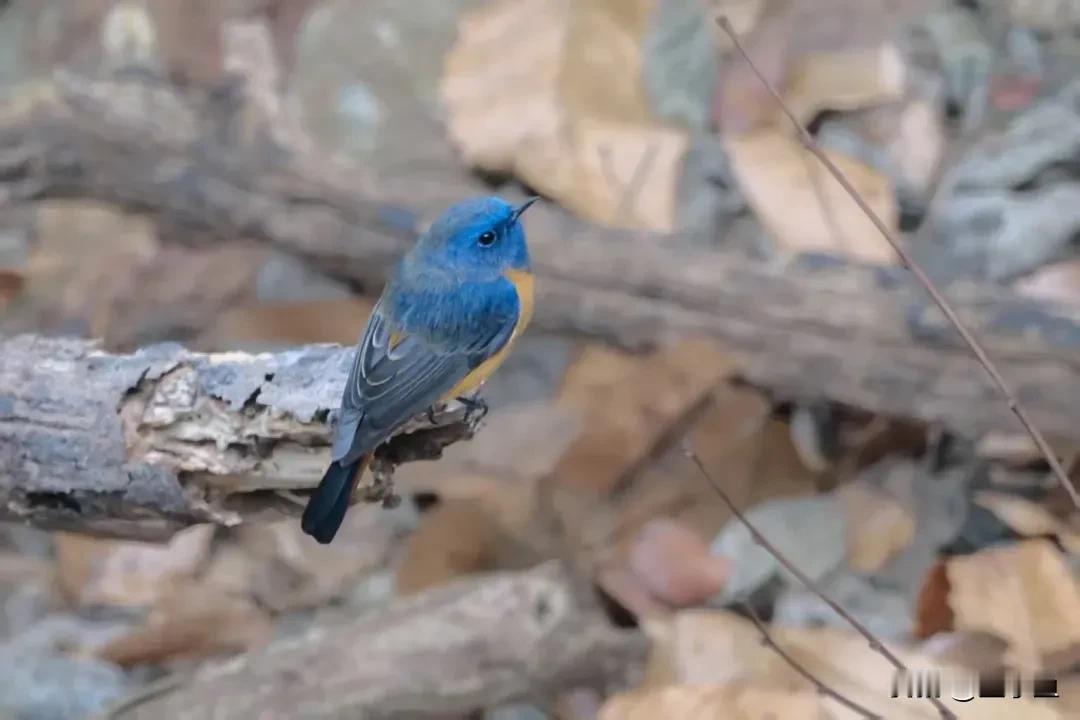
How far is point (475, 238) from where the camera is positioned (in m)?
1.38

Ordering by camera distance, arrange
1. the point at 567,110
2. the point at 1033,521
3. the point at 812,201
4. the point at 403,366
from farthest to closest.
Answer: the point at 567,110 < the point at 812,201 < the point at 1033,521 < the point at 403,366

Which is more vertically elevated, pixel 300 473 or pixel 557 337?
pixel 300 473

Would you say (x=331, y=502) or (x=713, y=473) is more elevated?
(x=331, y=502)

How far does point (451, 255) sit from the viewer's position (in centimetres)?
139

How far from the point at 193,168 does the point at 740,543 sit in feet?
3.51

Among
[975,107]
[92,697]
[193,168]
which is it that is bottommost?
[92,697]

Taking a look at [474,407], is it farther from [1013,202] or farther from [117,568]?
[1013,202]

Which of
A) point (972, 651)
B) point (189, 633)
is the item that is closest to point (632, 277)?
point (972, 651)

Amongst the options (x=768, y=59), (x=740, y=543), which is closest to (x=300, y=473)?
(x=740, y=543)

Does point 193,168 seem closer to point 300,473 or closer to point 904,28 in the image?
point 300,473

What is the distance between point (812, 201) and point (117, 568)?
1244mm

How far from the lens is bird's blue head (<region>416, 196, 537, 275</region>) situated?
4.52 ft

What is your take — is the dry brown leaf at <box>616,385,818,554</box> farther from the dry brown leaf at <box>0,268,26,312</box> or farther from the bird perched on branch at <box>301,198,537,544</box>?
the dry brown leaf at <box>0,268,26,312</box>

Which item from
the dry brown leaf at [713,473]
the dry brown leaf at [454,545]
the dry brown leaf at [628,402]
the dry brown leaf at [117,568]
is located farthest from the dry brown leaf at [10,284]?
the dry brown leaf at [713,473]
